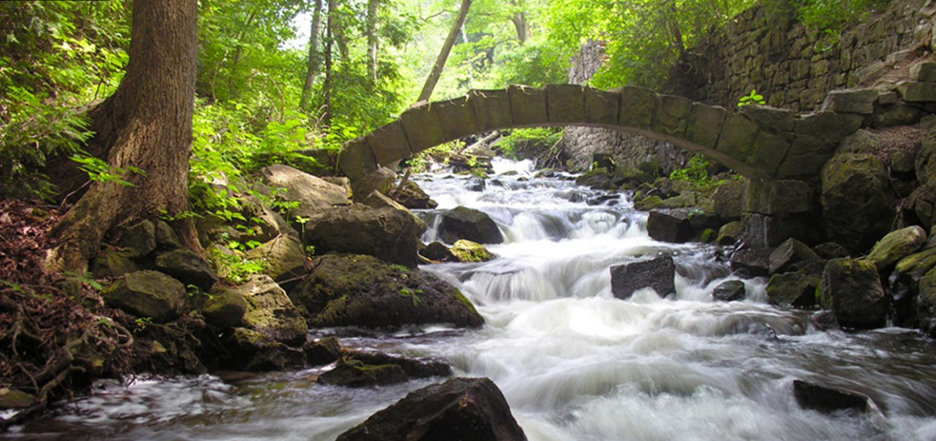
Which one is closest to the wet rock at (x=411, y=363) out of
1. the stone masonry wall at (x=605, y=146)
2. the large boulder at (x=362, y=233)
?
the large boulder at (x=362, y=233)

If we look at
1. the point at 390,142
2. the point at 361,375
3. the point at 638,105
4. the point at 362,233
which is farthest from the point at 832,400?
the point at 390,142

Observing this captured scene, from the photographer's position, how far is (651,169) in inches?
600

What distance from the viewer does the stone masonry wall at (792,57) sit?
767 cm

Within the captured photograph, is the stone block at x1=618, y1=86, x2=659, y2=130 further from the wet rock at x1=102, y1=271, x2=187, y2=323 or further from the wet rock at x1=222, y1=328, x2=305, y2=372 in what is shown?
the wet rock at x1=102, y1=271, x2=187, y2=323

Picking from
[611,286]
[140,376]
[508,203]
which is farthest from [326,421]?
[508,203]

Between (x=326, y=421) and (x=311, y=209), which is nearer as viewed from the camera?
(x=326, y=421)

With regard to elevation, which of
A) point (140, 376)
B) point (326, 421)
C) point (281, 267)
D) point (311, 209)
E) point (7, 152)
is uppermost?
point (7, 152)

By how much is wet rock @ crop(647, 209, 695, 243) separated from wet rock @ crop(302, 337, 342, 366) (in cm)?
682

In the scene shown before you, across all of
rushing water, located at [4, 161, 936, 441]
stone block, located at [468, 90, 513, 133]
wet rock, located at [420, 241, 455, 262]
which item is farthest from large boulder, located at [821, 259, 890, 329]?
wet rock, located at [420, 241, 455, 262]

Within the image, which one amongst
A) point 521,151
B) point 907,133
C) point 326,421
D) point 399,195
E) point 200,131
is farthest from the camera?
point 521,151

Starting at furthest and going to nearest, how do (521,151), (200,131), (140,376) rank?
(521,151) < (200,131) < (140,376)

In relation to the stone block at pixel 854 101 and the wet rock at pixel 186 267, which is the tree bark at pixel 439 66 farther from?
the wet rock at pixel 186 267

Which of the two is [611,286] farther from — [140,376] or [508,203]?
[508,203]

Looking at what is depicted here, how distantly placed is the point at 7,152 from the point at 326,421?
3300 mm
